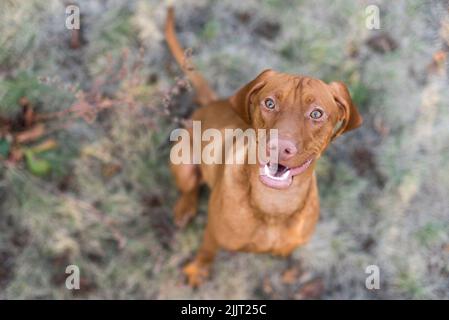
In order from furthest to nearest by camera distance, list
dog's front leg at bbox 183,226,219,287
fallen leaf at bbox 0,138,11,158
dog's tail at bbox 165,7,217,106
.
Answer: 1. fallen leaf at bbox 0,138,11,158
2. dog's tail at bbox 165,7,217,106
3. dog's front leg at bbox 183,226,219,287

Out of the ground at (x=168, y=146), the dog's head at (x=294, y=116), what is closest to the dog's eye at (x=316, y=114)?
the dog's head at (x=294, y=116)

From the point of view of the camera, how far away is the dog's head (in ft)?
8.89

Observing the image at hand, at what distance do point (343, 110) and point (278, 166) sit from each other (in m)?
0.52

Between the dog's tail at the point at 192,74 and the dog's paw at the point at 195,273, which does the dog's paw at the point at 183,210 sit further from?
the dog's tail at the point at 192,74

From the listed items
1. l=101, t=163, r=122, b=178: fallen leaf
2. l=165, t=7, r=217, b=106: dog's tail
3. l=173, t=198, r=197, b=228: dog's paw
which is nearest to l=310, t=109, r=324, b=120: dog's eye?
l=165, t=7, r=217, b=106: dog's tail

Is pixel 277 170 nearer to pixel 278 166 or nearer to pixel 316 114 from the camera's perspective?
pixel 278 166

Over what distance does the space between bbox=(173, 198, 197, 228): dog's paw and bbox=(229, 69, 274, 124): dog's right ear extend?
1.44 meters

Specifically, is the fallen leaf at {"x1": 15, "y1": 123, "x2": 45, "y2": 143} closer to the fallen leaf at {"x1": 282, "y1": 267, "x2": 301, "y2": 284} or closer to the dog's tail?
the dog's tail

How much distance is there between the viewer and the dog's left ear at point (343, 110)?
3014 millimetres

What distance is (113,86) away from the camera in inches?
186

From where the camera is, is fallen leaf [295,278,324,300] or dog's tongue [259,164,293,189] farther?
fallen leaf [295,278,324,300]

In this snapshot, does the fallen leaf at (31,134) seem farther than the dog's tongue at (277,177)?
Yes
